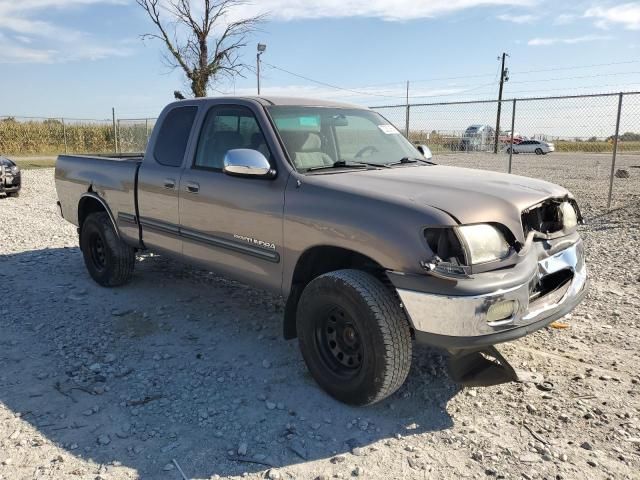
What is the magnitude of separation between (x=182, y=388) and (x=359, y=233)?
1.62 meters

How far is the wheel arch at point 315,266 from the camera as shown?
3.44 meters

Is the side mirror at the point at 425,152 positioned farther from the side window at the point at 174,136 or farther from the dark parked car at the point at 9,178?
the dark parked car at the point at 9,178

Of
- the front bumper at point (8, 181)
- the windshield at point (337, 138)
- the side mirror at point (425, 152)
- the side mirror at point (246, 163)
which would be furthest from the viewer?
the front bumper at point (8, 181)

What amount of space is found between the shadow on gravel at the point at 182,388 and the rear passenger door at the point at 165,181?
0.74 meters

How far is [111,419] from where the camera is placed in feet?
10.6

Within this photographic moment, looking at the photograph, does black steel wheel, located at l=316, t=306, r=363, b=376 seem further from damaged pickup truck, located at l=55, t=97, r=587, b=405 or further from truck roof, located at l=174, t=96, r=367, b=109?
truck roof, located at l=174, t=96, r=367, b=109

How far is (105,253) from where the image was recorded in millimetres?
5637

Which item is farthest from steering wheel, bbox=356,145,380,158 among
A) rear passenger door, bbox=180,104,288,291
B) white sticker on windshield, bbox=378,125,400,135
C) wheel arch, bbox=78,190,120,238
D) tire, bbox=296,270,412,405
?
wheel arch, bbox=78,190,120,238

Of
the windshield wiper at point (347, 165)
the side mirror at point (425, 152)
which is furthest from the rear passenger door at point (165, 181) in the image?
the side mirror at point (425, 152)

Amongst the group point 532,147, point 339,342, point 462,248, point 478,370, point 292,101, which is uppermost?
point 292,101

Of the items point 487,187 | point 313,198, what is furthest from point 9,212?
point 487,187

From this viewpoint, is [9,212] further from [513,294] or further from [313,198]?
[513,294]

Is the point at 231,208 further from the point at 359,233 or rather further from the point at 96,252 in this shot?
the point at 96,252

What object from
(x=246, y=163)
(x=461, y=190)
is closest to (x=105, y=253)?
(x=246, y=163)
